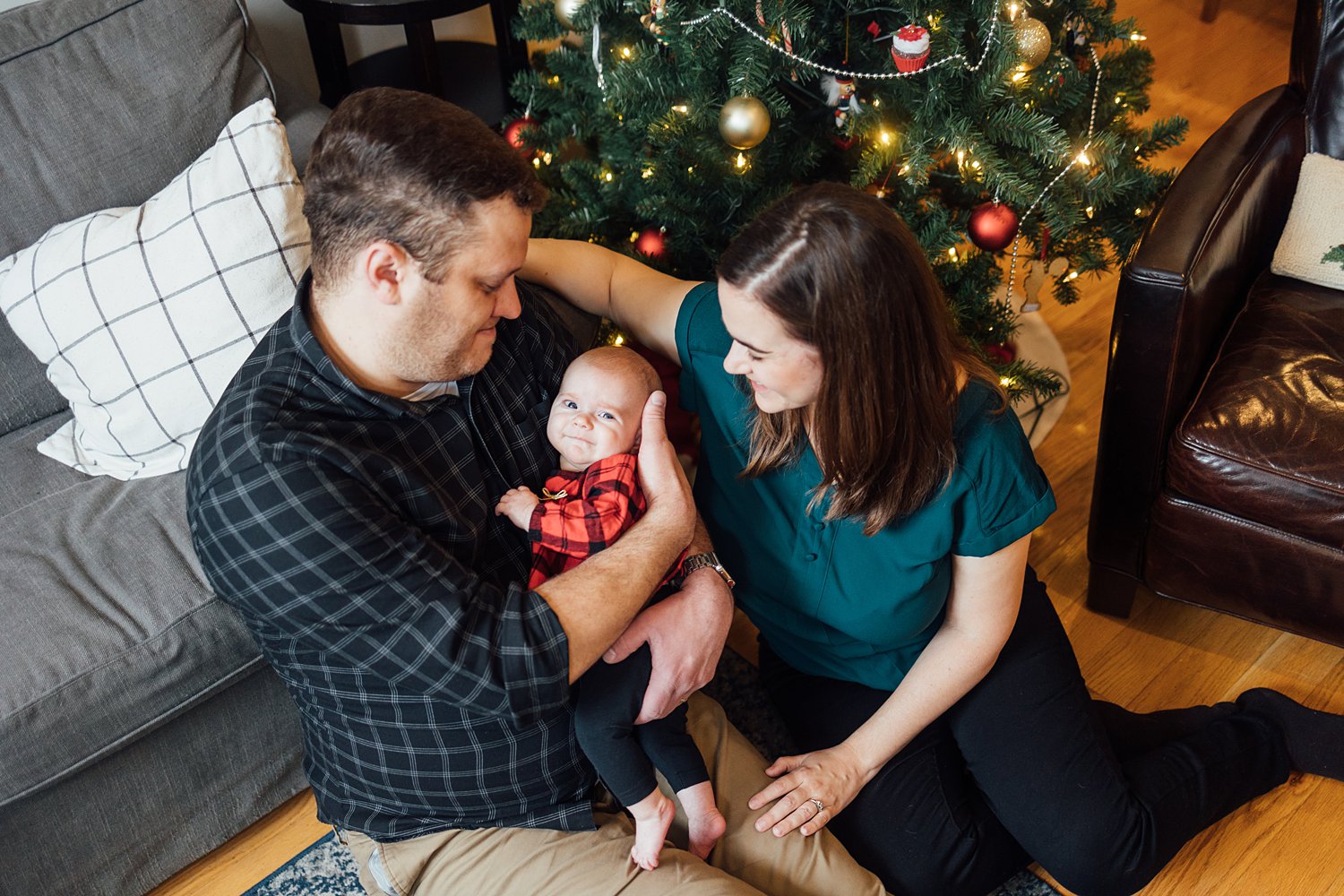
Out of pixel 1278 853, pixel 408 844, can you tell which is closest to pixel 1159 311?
pixel 1278 853

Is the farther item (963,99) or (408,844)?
A: (963,99)

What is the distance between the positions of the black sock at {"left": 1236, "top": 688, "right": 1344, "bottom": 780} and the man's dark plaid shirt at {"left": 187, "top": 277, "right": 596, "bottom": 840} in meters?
1.00

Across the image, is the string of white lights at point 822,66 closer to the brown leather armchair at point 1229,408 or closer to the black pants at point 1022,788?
the brown leather armchair at point 1229,408

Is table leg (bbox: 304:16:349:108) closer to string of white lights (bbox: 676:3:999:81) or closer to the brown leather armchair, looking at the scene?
string of white lights (bbox: 676:3:999:81)

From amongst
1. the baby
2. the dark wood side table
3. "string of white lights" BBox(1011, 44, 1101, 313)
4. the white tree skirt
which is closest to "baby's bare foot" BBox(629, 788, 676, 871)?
the baby

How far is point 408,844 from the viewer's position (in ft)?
4.38

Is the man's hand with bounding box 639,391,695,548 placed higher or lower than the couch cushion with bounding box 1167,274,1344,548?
higher

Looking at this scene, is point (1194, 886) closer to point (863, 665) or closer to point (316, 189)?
point (863, 665)

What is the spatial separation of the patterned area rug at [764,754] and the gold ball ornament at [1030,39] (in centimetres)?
104

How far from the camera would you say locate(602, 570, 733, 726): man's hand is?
130 cm

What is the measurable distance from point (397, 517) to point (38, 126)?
949mm

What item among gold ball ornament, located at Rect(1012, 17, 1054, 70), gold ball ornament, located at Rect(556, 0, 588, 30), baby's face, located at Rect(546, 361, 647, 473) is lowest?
baby's face, located at Rect(546, 361, 647, 473)

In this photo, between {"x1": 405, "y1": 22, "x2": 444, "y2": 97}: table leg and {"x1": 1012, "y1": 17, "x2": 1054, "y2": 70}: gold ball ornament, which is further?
{"x1": 405, "y1": 22, "x2": 444, "y2": 97}: table leg

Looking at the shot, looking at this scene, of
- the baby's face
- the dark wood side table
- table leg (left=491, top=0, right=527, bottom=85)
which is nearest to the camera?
the baby's face
